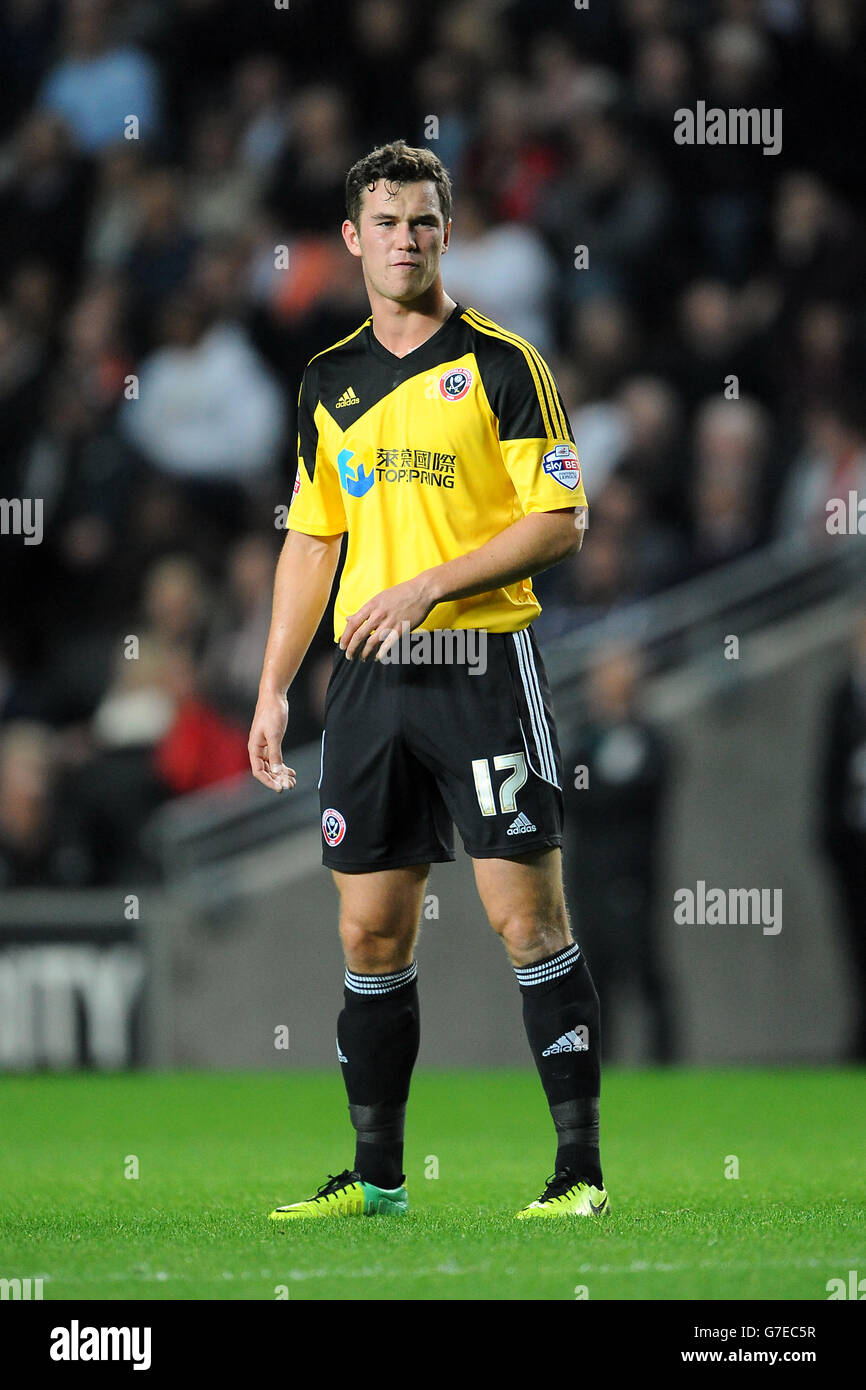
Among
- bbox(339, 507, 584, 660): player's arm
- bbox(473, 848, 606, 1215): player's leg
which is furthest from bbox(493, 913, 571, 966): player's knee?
bbox(339, 507, 584, 660): player's arm

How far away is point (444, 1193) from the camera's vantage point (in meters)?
5.15

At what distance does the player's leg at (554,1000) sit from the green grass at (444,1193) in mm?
174

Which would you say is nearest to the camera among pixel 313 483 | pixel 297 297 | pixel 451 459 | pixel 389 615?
pixel 389 615

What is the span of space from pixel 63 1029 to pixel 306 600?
18.3 feet

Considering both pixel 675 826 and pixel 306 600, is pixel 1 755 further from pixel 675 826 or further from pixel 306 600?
pixel 306 600

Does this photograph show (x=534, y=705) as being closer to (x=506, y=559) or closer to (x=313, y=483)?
(x=506, y=559)

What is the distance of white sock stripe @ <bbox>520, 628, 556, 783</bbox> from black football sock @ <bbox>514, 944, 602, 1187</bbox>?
44 centimetres

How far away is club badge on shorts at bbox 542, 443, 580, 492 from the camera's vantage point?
14.7 ft

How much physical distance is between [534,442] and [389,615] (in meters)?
0.56

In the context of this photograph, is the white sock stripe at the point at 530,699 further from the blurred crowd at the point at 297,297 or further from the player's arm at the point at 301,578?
the blurred crowd at the point at 297,297

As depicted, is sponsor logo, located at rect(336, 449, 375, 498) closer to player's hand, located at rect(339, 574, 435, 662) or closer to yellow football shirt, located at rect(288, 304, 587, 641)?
yellow football shirt, located at rect(288, 304, 587, 641)

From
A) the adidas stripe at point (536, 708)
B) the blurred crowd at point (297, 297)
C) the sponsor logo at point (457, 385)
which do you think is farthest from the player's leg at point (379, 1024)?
the blurred crowd at point (297, 297)

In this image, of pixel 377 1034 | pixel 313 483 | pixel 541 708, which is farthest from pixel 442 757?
pixel 313 483

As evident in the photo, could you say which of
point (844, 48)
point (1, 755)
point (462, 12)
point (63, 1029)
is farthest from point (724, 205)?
point (63, 1029)
